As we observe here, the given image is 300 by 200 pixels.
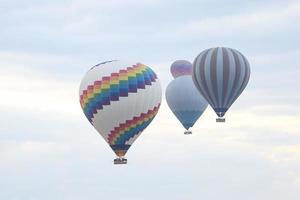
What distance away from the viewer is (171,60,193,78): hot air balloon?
128 metres

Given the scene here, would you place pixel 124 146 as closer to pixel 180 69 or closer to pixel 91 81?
pixel 91 81

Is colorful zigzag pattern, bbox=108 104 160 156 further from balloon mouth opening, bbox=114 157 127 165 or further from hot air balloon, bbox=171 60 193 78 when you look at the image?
hot air balloon, bbox=171 60 193 78

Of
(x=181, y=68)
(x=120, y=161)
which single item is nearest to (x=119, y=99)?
(x=120, y=161)

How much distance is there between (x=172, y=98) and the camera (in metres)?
122

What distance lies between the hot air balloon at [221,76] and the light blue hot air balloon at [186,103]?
40.6 ft

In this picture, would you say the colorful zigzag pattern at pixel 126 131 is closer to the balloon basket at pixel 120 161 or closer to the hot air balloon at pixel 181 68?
the balloon basket at pixel 120 161

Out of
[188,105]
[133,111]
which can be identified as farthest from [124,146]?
[188,105]

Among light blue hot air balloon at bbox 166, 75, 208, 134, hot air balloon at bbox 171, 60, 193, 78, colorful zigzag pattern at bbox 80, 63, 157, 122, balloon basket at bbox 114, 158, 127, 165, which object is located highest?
colorful zigzag pattern at bbox 80, 63, 157, 122

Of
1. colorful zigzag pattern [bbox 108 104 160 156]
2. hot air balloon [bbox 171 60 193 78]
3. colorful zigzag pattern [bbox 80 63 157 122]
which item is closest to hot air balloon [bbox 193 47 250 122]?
colorful zigzag pattern [bbox 108 104 160 156]

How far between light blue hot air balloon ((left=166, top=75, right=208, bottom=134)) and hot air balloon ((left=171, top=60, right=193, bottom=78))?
5.80 m

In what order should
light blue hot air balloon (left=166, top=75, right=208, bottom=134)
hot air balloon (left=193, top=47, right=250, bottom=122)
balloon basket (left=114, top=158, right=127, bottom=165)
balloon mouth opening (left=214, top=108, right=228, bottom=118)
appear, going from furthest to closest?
light blue hot air balloon (left=166, top=75, right=208, bottom=134) → balloon mouth opening (left=214, top=108, right=228, bottom=118) → hot air balloon (left=193, top=47, right=250, bottom=122) → balloon basket (left=114, top=158, right=127, bottom=165)

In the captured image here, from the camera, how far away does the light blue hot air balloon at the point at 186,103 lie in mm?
119938

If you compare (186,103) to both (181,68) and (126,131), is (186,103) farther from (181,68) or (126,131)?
(126,131)

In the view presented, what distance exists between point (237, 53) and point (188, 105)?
1541 cm
